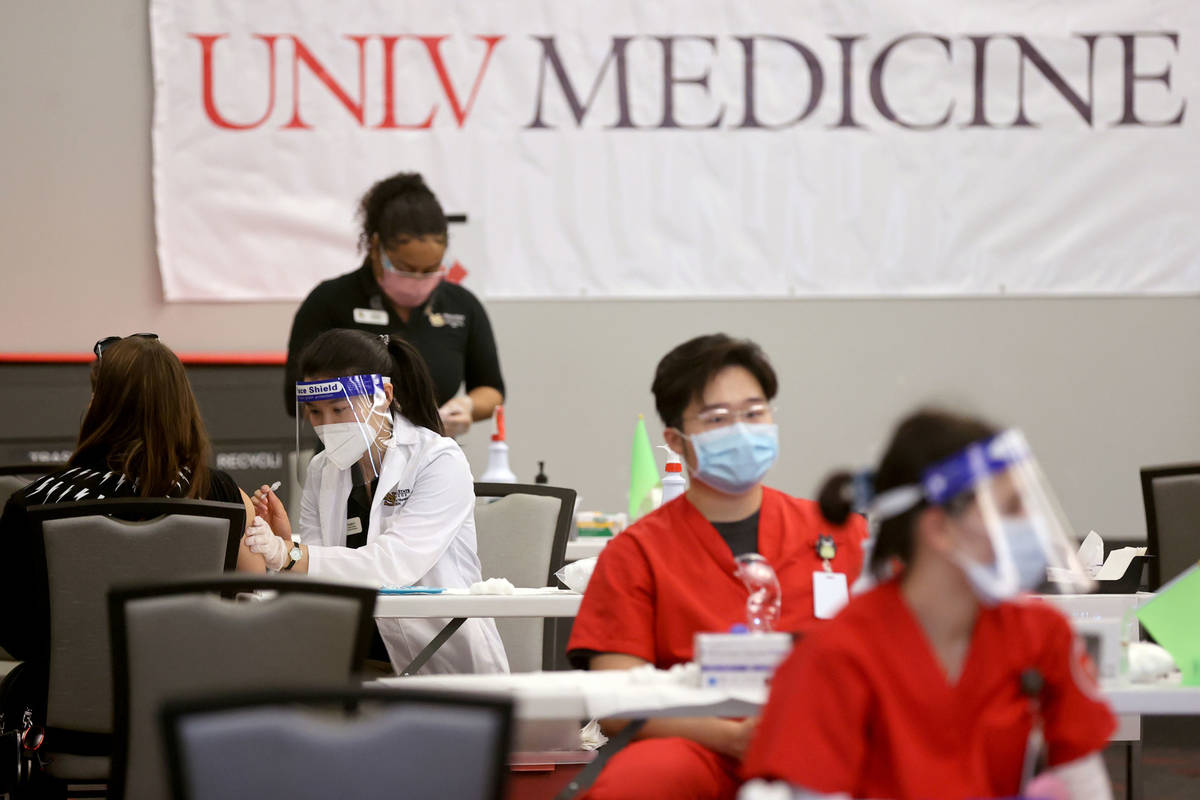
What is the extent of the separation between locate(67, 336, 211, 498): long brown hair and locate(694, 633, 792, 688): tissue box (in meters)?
1.31

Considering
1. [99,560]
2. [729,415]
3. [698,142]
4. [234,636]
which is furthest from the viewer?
[698,142]

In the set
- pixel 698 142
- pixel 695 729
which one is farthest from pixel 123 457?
pixel 698 142

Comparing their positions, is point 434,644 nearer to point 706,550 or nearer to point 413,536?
point 413,536

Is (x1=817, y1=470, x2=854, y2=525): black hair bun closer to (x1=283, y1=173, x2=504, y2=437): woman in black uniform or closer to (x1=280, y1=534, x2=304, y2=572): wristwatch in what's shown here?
(x1=280, y1=534, x2=304, y2=572): wristwatch

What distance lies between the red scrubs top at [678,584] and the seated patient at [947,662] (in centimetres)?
58

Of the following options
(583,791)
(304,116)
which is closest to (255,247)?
(304,116)

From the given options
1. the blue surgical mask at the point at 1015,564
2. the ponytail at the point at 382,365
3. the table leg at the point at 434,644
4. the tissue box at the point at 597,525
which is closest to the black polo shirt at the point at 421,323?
the tissue box at the point at 597,525

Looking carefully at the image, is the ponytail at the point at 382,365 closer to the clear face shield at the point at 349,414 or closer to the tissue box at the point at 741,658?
the clear face shield at the point at 349,414

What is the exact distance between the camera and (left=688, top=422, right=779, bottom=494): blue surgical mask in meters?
2.15

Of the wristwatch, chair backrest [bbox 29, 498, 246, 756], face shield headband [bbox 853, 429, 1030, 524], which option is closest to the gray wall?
the wristwatch

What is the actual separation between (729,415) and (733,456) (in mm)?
79

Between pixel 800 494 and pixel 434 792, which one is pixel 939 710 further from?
pixel 800 494

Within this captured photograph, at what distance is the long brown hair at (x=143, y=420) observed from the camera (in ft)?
8.69

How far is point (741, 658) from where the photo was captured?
5.87 feet
